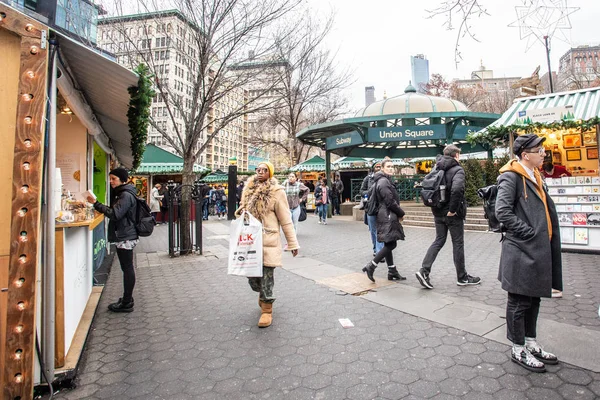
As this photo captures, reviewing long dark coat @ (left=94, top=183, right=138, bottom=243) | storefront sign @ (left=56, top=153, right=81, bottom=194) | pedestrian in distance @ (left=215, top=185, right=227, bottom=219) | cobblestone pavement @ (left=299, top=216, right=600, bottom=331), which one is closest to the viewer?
cobblestone pavement @ (left=299, top=216, right=600, bottom=331)

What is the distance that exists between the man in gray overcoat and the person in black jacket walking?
4.04 m

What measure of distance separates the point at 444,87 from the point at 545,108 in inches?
1093

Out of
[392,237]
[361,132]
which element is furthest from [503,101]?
[392,237]

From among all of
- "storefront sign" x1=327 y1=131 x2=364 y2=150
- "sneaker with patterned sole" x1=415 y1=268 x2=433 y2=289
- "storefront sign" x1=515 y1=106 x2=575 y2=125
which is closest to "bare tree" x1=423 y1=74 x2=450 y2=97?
"storefront sign" x1=327 y1=131 x2=364 y2=150

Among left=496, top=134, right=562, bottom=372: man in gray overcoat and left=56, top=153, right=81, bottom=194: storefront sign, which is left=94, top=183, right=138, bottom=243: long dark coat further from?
left=496, top=134, right=562, bottom=372: man in gray overcoat

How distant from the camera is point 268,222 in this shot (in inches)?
150

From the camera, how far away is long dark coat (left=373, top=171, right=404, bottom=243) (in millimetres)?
4949

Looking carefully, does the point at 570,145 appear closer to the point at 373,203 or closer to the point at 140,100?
the point at 373,203

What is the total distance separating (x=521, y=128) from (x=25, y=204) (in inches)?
362

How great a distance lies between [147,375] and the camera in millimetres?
2771

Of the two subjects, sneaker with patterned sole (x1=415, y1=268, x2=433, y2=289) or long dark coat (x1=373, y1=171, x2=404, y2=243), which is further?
long dark coat (x1=373, y1=171, x2=404, y2=243)

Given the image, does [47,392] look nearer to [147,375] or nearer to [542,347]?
[147,375]

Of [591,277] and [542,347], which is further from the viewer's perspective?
[591,277]

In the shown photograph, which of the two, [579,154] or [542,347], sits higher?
[579,154]
